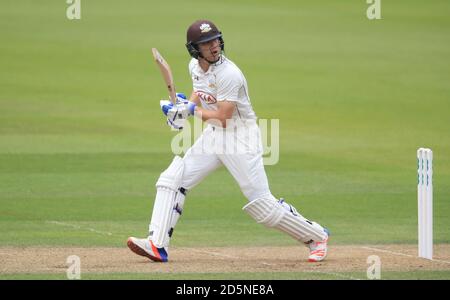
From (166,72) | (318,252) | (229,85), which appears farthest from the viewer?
(318,252)

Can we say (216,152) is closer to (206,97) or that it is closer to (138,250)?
(206,97)

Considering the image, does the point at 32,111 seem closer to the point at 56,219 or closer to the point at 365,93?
the point at 365,93

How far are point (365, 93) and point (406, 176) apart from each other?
25.4 ft

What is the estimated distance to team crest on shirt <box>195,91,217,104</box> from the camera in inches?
388

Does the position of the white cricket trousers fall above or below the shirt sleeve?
below

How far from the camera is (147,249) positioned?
31.9ft

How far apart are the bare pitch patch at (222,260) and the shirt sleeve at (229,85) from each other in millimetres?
1457

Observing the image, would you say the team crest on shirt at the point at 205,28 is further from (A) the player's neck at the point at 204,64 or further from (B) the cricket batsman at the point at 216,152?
(A) the player's neck at the point at 204,64

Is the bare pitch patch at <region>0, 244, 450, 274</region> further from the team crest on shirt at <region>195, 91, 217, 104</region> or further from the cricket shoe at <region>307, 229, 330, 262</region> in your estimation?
the team crest on shirt at <region>195, 91, 217, 104</region>

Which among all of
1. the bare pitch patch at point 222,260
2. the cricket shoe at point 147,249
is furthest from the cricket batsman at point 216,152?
the bare pitch patch at point 222,260

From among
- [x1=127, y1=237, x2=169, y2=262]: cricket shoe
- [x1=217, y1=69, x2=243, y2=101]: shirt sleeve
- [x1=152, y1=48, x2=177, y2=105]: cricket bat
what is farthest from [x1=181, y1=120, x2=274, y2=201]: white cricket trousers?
[x1=127, y1=237, x2=169, y2=262]: cricket shoe

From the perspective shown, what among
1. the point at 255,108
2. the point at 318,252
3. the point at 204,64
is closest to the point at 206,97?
the point at 204,64

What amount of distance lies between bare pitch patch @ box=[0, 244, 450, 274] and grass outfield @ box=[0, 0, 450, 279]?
38 cm

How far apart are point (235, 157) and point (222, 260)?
0.97 m
